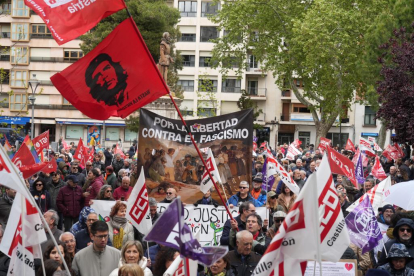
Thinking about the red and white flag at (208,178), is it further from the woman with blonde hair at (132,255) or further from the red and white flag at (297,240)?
the red and white flag at (297,240)

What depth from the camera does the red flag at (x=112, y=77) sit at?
788cm

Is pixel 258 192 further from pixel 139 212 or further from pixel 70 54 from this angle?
pixel 70 54

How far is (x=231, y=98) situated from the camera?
63.2 metres

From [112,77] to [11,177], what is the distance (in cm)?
218

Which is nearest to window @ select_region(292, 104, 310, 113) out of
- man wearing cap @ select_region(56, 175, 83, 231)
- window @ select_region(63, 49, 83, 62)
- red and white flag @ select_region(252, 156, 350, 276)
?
window @ select_region(63, 49, 83, 62)

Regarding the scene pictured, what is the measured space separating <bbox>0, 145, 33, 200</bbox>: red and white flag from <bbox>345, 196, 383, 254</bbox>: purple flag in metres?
4.05

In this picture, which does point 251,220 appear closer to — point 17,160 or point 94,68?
point 94,68

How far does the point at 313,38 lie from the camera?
124ft

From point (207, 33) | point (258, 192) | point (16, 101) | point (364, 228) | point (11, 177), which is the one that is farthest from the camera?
point (207, 33)

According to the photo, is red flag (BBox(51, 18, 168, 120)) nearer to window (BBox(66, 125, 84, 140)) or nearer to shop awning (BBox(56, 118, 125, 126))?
shop awning (BBox(56, 118, 125, 126))

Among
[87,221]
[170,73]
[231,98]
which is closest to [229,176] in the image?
[87,221]

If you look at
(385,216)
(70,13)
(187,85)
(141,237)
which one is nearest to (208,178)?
(141,237)

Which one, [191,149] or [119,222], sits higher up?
[191,149]

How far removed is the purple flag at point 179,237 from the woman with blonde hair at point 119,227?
12.5 feet
